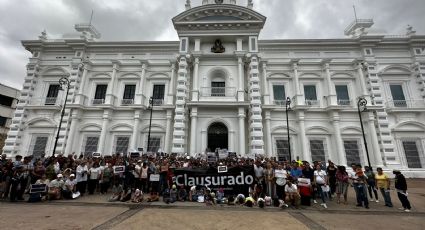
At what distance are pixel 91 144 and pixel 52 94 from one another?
23.2ft

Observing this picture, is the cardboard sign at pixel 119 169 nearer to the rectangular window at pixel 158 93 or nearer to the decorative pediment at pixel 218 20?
the rectangular window at pixel 158 93

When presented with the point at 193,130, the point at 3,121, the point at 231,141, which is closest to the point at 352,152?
the point at 231,141

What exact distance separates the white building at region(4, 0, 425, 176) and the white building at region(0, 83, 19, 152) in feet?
66.2

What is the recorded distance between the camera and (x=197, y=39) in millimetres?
19391

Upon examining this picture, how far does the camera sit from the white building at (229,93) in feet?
56.7

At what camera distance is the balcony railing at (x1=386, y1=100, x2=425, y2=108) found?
18.0 meters

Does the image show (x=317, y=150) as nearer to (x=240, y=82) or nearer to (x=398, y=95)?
(x=240, y=82)

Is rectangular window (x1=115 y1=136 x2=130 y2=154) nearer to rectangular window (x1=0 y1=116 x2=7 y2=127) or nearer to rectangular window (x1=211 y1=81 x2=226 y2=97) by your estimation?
rectangular window (x1=211 y1=81 x2=226 y2=97)

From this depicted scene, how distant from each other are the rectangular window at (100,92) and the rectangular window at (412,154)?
28.4m

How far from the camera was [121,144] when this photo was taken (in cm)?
1859

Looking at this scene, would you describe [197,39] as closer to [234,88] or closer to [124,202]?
[234,88]

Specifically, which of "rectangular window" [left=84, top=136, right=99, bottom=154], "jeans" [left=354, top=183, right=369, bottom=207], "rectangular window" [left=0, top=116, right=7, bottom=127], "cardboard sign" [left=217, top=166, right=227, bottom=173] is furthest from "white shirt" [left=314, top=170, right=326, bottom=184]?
"rectangular window" [left=0, top=116, right=7, bottom=127]

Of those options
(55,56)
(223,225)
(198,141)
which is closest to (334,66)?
(198,141)

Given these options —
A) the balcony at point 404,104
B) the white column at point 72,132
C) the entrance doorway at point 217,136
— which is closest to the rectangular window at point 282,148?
the entrance doorway at point 217,136
